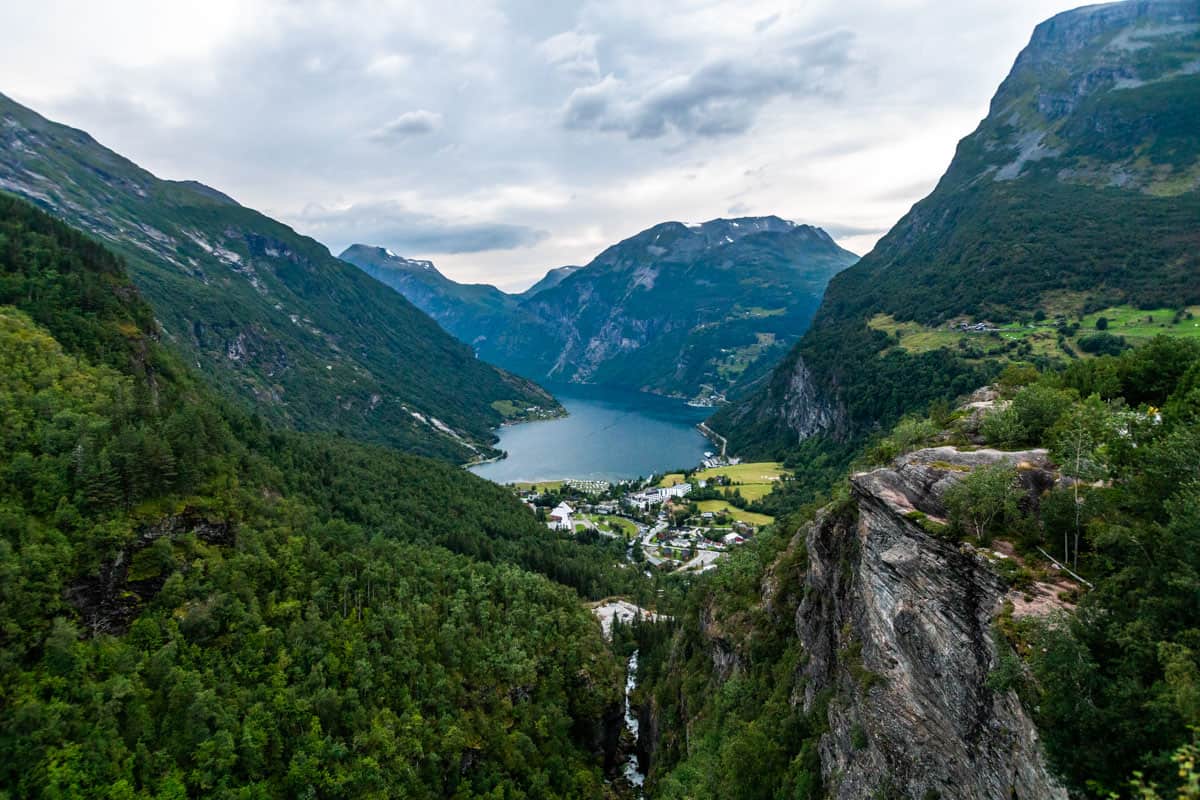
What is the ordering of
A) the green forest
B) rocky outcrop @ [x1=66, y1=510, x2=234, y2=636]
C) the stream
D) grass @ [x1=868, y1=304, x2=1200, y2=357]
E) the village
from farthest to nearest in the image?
1. the village
2. grass @ [x1=868, y1=304, x2=1200, y2=357]
3. the stream
4. rocky outcrop @ [x1=66, y1=510, x2=234, y2=636]
5. the green forest

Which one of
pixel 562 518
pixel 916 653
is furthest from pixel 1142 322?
pixel 916 653

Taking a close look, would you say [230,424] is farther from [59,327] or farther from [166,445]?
[166,445]

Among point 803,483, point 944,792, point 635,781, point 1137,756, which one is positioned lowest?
point 635,781

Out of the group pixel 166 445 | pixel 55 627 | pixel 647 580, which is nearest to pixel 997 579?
pixel 55 627

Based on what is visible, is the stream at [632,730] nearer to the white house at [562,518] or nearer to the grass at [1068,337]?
the white house at [562,518]

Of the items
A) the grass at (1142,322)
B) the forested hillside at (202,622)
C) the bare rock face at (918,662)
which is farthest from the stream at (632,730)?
the grass at (1142,322)

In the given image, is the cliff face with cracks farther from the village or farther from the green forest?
the village

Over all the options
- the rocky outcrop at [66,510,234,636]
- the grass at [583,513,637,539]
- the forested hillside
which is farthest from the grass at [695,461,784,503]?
the rocky outcrop at [66,510,234,636]
